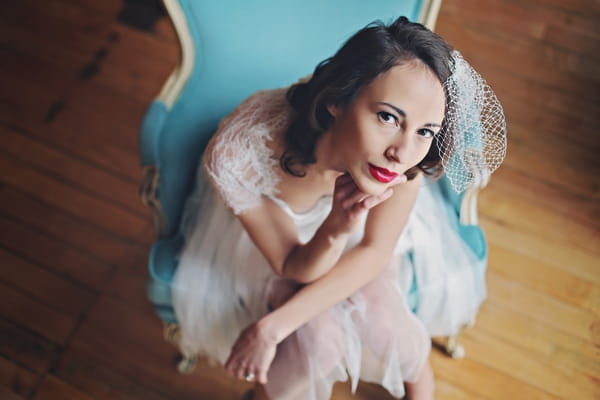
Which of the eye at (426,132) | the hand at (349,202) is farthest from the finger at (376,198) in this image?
the eye at (426,132)

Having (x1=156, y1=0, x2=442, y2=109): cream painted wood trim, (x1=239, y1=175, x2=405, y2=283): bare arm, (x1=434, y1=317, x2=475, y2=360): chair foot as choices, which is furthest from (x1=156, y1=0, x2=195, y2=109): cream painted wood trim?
(x1=434, y1=317, x2=475, y2=360): chair foot

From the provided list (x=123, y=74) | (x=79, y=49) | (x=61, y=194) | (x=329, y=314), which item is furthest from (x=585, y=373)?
(x=79, y=49)

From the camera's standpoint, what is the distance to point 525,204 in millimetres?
1592

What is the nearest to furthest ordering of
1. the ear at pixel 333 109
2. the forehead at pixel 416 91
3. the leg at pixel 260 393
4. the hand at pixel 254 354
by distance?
the forehead at pixel 416 91, the ear at pixel 333 109, the hand at pixel 254 354, the leg at pixel 260 393

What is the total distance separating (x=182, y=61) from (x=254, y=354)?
64cm

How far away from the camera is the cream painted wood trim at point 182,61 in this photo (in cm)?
115

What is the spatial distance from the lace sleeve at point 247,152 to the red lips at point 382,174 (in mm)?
282

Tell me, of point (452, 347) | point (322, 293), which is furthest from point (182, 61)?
point (452, 347)

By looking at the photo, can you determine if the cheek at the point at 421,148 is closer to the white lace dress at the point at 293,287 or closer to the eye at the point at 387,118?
the eye at the point at 387,118

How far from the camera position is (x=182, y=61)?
1.20 meters

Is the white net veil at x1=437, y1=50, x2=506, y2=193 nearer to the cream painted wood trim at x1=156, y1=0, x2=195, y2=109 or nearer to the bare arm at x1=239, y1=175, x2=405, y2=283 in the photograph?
the bare arm at x1=239, y1=175, x2=405, y2=283

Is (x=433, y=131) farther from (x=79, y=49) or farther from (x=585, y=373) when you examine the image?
(x=79, y=49)

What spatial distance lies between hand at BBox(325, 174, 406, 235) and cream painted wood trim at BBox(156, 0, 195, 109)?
52 centimetres

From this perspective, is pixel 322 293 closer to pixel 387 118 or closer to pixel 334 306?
pixel 334 306
